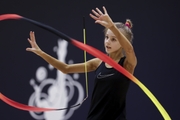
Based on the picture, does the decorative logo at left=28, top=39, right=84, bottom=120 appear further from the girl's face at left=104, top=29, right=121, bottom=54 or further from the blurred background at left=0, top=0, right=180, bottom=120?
the girl's face at left=104, top=29, right=121, bottom=54

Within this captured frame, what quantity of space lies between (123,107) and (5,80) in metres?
1.63

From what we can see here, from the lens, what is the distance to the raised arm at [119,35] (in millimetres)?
1401

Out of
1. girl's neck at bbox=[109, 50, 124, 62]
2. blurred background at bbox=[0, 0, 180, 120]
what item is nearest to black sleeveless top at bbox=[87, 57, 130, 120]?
girl's neck at bbox=[109, 50, 124, 62]

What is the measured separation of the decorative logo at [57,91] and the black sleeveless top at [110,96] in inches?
51.1

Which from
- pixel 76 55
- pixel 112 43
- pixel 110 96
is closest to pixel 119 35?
pixel 112 43

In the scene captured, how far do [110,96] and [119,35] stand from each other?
287 millimetres

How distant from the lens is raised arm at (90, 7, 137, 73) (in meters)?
1.40

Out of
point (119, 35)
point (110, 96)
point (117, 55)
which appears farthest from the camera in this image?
point (117, 55)

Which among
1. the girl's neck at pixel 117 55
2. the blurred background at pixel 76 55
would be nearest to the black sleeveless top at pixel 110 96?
the girl's neck at pixel 117 55

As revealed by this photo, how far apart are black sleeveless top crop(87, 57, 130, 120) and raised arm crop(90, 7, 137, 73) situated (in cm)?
6

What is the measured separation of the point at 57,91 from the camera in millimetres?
2895

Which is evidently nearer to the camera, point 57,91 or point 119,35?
point 119,35

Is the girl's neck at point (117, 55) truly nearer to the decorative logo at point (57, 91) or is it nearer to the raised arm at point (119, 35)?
the raised arm at point (119, 35)

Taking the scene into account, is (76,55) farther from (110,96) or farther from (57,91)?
(110,96)
